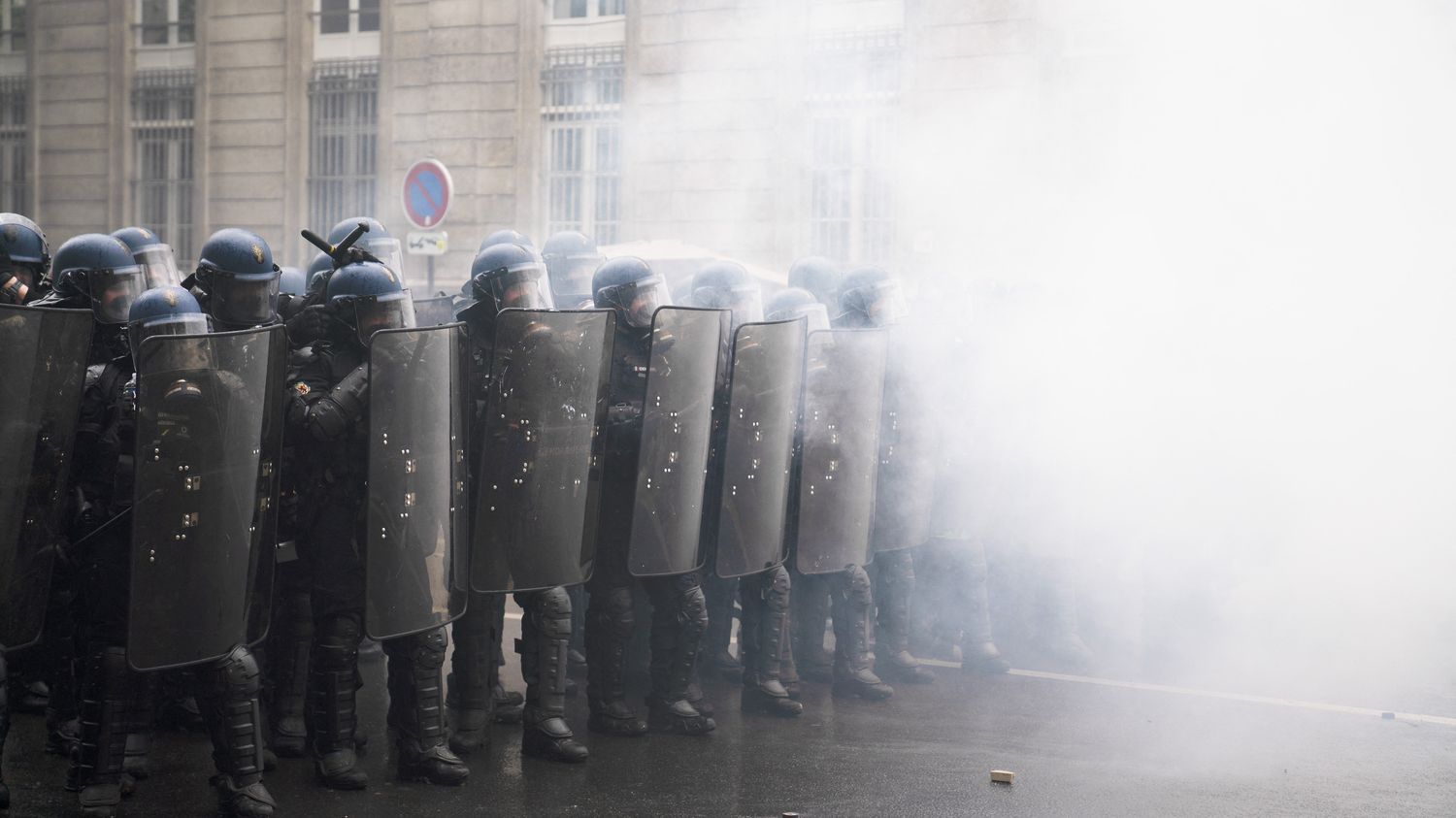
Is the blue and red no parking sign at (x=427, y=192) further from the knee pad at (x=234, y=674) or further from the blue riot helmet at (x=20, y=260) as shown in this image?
the knee pad at (x=234, y=674)

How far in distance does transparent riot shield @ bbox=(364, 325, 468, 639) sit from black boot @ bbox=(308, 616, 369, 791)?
0.15 metres

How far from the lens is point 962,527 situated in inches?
257

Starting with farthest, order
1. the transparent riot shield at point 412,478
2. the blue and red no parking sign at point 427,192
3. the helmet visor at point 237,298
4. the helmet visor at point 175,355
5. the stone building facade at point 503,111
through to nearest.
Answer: the stone building facade at point 503,111 → the blue and red no parking sign at point 427,192 → the helmet visor at point 237,298 → the transparent riot shield at point 412,478 → the helmet visor at point 175,355

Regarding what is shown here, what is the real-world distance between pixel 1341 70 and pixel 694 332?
3660 mm

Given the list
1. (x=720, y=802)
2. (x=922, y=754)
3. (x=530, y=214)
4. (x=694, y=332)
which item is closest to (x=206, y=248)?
(x=694, y=332)

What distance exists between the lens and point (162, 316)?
156 inches

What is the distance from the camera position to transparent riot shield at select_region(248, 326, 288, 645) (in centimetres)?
396

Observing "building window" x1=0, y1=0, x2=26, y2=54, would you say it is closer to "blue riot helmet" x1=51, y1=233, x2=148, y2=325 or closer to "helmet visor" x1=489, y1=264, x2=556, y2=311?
"blue riot helmet" x1=51, y1=233, x2=148, y2=325

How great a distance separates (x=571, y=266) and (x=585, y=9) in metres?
8.91

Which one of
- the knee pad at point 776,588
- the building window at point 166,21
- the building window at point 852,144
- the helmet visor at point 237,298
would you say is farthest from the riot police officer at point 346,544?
the building window at point 166,21

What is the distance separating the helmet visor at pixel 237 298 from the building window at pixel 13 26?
1585 cm

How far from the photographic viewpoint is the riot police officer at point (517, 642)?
4742mm

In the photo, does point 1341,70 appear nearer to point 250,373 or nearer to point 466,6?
point 250,373

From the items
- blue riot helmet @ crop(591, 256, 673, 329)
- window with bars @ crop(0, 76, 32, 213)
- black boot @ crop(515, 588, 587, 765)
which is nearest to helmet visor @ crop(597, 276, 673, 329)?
blue riot helmet @ crop(591, 256, 673, 329)
